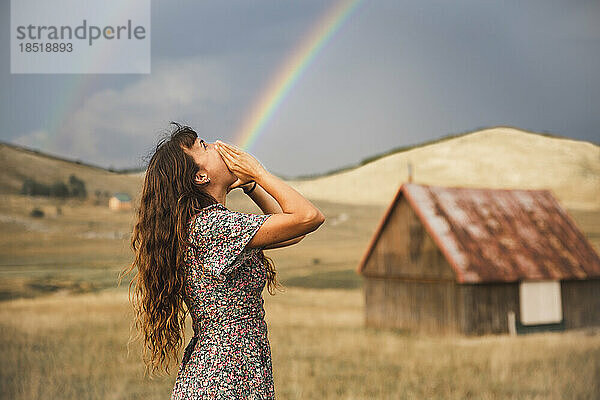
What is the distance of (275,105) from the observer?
32.6ft

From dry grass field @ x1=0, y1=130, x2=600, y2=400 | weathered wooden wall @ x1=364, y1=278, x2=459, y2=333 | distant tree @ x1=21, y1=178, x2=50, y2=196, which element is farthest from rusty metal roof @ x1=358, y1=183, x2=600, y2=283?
distant tree @ x1=21, y1=178, x2=50, y2=196

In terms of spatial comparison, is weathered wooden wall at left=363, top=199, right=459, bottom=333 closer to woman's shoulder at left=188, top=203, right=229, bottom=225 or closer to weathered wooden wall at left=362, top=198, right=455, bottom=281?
weathered wooden wall at left=362, top=198, right=455, bottom=281

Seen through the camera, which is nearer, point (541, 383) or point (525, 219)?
point (541, 383)

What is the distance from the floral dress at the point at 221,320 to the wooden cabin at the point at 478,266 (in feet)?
17.8

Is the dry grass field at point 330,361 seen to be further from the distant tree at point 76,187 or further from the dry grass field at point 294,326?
the distant tree at point 76,187

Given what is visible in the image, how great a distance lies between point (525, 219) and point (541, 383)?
1853 mm

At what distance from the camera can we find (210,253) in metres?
1.61

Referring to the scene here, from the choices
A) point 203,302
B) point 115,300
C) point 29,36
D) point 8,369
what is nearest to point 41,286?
point 115,300

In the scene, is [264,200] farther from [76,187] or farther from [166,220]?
[76,187]

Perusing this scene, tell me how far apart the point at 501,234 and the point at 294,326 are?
2978 mm

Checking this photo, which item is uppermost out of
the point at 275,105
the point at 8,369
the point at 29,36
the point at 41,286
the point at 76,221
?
the point at 29,36

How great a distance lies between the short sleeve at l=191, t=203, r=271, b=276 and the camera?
1.59 meters

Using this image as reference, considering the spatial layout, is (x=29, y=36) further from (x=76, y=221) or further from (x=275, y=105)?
(x=275, y=105)

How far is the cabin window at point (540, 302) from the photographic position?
23.5 feet
